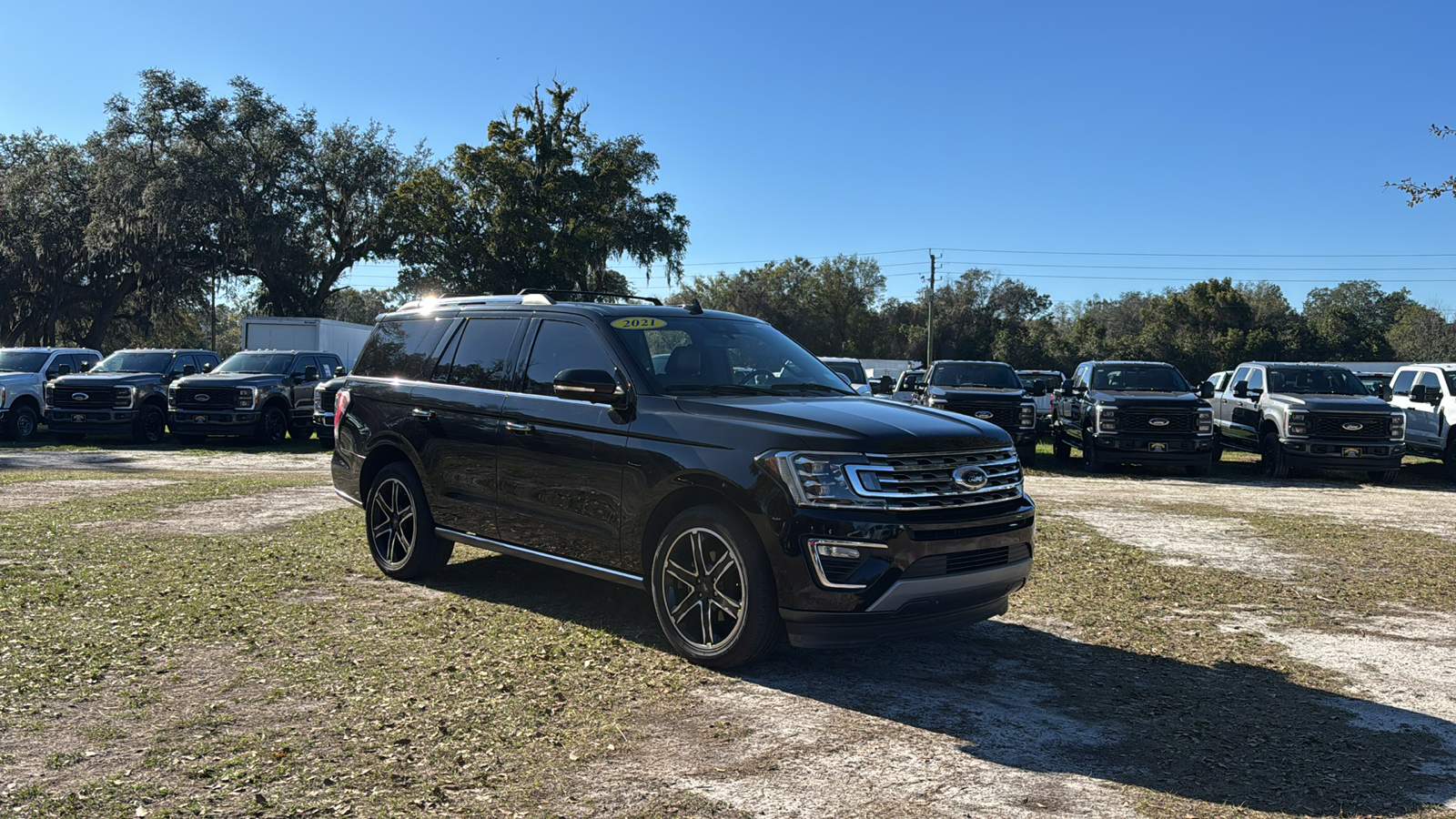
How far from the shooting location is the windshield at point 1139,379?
18750mm

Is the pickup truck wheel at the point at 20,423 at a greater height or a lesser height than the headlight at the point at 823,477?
lesser

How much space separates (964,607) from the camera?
5176mm

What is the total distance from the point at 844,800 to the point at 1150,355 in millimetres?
72281

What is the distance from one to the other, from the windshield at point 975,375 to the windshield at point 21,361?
1952cm

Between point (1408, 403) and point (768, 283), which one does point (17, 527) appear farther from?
point (768, 283)

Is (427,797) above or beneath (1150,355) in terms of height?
beneath

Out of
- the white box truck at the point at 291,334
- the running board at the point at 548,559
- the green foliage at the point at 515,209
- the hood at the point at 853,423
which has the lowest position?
the running board at the point at 548,559

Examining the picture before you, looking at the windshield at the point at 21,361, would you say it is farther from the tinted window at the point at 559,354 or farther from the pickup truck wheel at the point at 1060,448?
the pickup truck wheel at the point at 1060,448

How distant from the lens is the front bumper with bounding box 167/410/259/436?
816 inches

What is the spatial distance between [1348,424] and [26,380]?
84.1ft

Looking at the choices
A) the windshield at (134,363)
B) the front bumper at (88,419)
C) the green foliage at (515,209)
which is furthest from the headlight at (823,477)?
the green foliage at (515,209)

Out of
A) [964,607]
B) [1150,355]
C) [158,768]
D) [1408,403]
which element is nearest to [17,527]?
[158,768]

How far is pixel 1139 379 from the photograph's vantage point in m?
19.0

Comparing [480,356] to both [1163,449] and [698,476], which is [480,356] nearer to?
[698,476]
